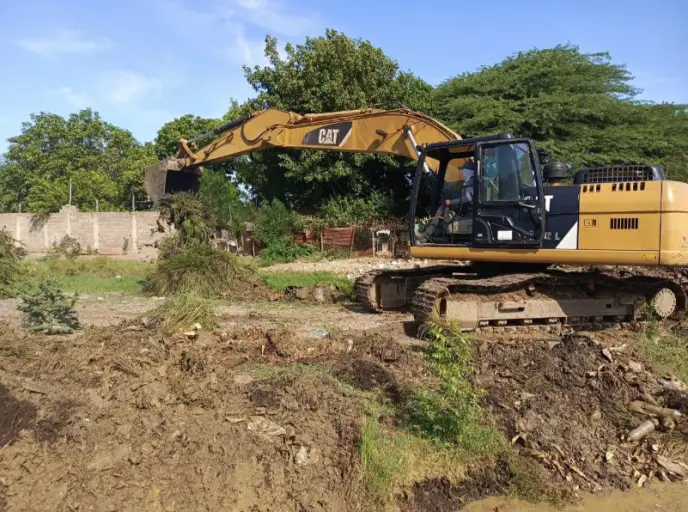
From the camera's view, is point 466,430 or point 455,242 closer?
point 466,430

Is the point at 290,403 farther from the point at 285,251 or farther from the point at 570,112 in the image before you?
the point at 570,112

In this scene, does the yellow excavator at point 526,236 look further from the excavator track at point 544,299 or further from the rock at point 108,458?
the rock at point 108,458

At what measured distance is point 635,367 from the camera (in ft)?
19.4

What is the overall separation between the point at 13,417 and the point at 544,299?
21.2ft

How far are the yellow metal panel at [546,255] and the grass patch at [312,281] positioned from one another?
131 inches

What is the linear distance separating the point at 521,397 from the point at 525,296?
2.89 metres

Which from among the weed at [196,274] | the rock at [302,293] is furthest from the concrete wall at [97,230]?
the rock at [302,293]

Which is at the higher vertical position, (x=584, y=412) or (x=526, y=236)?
(x=526, y=236)

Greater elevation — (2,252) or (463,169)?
(463,169)

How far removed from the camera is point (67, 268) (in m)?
16.3

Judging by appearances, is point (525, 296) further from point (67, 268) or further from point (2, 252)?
point (67, 268)

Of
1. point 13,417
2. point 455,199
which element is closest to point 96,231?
point 455,199

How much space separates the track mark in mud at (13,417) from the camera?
3.86 meters

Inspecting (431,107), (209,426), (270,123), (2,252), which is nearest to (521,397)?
(209,426)
